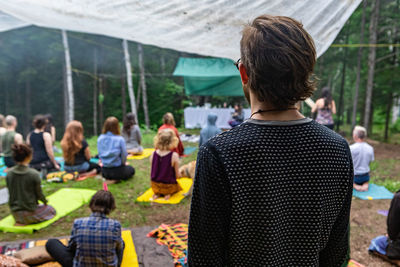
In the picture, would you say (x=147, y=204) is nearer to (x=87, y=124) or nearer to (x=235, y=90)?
(x=235, y=90)

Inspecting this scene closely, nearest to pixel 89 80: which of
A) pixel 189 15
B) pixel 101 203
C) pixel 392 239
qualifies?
pixel 101 203

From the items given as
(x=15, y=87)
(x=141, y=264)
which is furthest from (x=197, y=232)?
(x=15, y=87)

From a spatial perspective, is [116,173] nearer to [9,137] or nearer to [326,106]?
[9,137]

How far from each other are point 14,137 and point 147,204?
3311 millimetres

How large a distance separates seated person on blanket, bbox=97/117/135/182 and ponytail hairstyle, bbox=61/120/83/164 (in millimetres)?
472

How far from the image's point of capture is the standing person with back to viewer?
0.80m

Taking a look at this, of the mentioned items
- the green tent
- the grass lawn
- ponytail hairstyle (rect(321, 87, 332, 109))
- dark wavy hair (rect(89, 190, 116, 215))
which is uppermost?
the green tent

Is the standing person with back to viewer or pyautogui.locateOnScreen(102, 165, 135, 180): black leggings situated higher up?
the standing person with back to viewer

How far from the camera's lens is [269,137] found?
81cm

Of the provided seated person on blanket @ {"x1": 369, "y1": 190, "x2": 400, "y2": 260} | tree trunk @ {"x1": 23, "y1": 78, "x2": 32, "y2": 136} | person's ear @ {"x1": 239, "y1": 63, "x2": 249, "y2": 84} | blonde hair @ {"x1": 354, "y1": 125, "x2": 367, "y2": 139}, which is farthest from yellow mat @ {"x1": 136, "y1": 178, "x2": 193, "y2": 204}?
tree trunk @ {"x1": 23, "y1": 78, "x2": 32, "y2": 136}

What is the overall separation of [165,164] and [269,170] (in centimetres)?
394

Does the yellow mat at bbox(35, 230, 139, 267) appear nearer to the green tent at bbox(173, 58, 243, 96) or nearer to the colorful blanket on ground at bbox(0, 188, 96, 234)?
the colorful blanket on ground at bbox(0, 188, 96, 234)

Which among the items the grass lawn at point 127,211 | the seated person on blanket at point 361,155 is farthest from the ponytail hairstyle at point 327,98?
the grass lawn at point 127,211

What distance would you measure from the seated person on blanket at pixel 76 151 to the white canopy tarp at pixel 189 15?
165 inches
